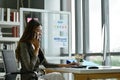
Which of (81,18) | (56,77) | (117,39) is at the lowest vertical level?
(56,77)

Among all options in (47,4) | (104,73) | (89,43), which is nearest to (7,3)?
(47,4)

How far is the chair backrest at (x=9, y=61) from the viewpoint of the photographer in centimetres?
304

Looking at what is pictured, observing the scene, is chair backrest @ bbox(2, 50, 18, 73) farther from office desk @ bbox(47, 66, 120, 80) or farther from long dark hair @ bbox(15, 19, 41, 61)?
office desk @ bbox(47, 66, 120, 80)

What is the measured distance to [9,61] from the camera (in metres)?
3.10

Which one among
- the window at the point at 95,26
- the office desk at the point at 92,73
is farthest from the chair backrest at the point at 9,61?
the window at the point at 95,26

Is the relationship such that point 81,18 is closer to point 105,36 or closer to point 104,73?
point 105,36

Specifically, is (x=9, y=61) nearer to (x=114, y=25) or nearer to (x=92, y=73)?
(x=92, y=73)

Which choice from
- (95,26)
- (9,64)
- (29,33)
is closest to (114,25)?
(95,26)

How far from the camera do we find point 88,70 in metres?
2.60

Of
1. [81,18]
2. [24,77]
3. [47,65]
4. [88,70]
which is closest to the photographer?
[88,70]

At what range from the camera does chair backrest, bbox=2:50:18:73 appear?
9.98ft

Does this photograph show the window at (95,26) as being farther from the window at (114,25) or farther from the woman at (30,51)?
the woman at (30,51)

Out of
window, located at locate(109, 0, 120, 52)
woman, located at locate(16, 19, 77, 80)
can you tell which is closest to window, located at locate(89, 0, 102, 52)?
window, located at locate(109, 0, 120, 52)

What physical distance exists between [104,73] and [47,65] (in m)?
0.81
